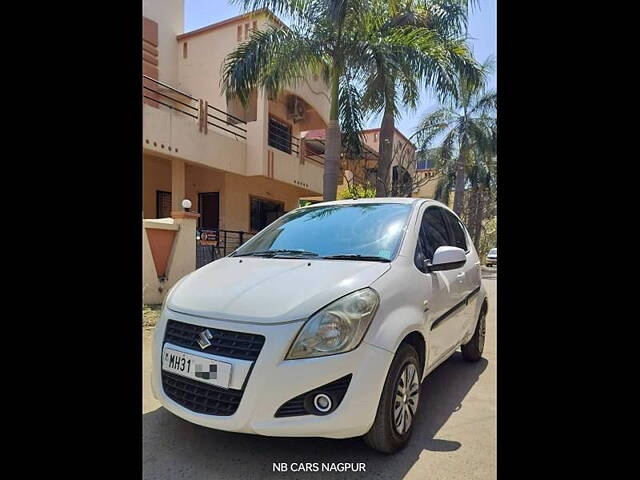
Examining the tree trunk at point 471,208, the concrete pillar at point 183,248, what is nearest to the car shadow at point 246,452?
the concrete pillar at point 183,248

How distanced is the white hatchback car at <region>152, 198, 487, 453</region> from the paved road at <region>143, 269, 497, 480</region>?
0.13 m

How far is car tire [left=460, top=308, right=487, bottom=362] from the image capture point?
378 centimetres

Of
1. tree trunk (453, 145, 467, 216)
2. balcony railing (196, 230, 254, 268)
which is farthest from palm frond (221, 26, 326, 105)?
tree trunk (453, 145, 467, 216)

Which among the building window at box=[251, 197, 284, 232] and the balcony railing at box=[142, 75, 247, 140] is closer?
the balcony railing at box=[142, 75, 247, 140]

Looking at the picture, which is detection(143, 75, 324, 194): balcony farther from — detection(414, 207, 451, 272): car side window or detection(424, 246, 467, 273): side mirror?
detection(424, 246, 467, 273): side mirror

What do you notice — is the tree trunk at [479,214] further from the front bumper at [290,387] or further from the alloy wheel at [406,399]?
the front bumper at [290,387]

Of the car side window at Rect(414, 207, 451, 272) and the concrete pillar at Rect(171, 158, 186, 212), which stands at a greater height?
the concrete pillar at Rect(171, 158, 186, 212)

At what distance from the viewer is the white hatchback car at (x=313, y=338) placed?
6.14ft

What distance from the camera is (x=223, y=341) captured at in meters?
1.98

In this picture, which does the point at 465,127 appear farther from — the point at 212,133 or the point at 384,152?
the point at 212,133

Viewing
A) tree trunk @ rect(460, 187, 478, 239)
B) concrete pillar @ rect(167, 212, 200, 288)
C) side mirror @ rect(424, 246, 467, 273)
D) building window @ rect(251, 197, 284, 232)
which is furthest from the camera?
tree trunk @ rect(460, 187, 478, 239)
